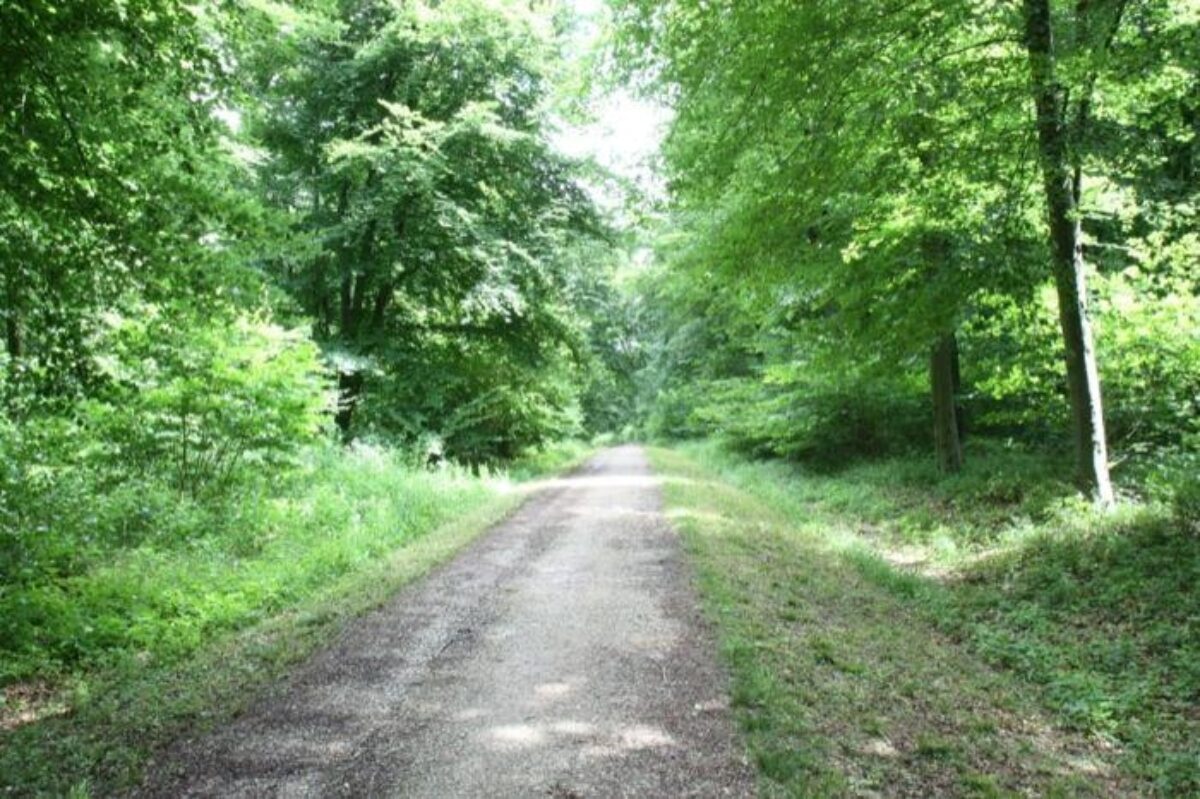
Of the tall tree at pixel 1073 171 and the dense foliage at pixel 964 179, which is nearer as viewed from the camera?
the tall tree at pixel 1073 171

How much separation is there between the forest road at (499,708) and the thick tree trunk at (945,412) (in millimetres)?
8137

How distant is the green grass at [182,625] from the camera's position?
16.3 feet

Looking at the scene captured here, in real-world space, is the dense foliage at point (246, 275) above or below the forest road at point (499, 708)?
above

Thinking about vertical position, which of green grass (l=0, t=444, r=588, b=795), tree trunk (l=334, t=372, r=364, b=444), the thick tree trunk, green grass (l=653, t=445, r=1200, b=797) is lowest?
green grass (l=653, t=445, r=1200, b=797)

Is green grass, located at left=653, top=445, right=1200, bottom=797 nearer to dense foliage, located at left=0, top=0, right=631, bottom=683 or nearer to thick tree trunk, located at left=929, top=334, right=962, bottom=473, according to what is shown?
thick tree trunk, located at left=929, top=334, right=962, bottom=473

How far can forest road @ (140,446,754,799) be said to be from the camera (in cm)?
443

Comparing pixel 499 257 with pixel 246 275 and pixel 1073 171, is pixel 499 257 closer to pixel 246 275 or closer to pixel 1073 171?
pixel 1073 171

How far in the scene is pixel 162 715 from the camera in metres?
5.31

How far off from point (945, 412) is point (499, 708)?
39.0 ft

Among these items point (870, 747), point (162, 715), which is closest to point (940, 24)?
point (870, 747)

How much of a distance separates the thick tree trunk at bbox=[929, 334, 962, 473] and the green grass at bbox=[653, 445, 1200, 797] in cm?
182

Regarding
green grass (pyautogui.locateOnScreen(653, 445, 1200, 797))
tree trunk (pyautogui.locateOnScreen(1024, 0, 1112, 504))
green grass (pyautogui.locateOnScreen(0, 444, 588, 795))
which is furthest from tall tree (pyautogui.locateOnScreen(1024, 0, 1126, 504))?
green grass (pyautogui.locateOnScreen(0, 444, 588, 795))

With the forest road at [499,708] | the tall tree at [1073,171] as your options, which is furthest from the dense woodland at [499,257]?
the forest road at [499,708]

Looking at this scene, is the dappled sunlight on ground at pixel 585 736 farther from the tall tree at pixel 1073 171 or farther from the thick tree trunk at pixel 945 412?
the thick tree trunk at pixel 945 412
